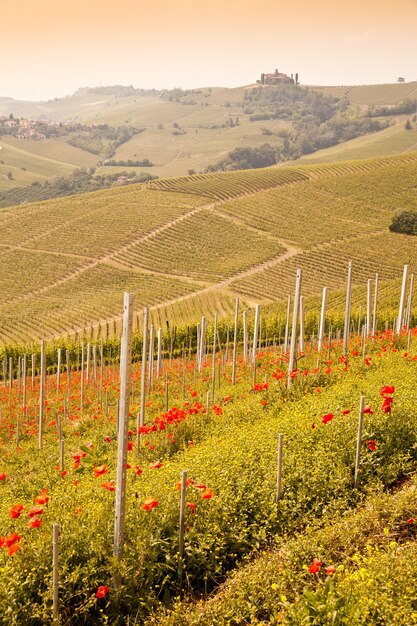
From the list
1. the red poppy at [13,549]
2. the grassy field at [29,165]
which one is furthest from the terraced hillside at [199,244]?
the grassy field at [29,165]

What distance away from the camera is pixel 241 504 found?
792cm

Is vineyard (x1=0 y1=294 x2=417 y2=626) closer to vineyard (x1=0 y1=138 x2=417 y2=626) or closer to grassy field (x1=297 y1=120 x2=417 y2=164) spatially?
vineyard (x1=0 y1=138 x2=417 y2=626)

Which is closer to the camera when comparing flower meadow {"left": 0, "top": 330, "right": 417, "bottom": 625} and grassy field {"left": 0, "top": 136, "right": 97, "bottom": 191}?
flower meadow {"left": 0, "top": 330, "right": 417, "bottom": 625}

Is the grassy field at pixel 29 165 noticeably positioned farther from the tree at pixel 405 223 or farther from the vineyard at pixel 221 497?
the vineyard at pixel 221 497

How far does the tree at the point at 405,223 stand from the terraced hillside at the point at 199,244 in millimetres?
1933

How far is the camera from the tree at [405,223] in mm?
73750

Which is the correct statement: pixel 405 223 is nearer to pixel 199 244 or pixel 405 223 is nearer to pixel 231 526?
pixel 199 244

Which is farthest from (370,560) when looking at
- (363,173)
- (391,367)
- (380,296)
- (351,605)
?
(363,173)

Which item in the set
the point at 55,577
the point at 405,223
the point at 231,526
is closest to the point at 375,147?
the point at 405,223

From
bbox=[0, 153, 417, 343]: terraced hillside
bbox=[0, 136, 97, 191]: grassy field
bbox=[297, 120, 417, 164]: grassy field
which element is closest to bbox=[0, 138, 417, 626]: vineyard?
bbox=[0, 153, 417, 343]: terraced hillside

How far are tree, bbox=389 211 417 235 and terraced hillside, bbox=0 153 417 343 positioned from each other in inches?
76.1

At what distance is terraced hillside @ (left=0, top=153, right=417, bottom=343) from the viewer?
5888 centimetres

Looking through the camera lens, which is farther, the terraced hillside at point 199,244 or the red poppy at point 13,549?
the terraced hillside at point 199,244

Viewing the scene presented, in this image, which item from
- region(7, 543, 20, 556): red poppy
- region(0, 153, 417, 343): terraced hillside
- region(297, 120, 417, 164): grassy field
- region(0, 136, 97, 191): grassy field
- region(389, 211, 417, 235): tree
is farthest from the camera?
region(297, 120, 417, 164): grassy field
